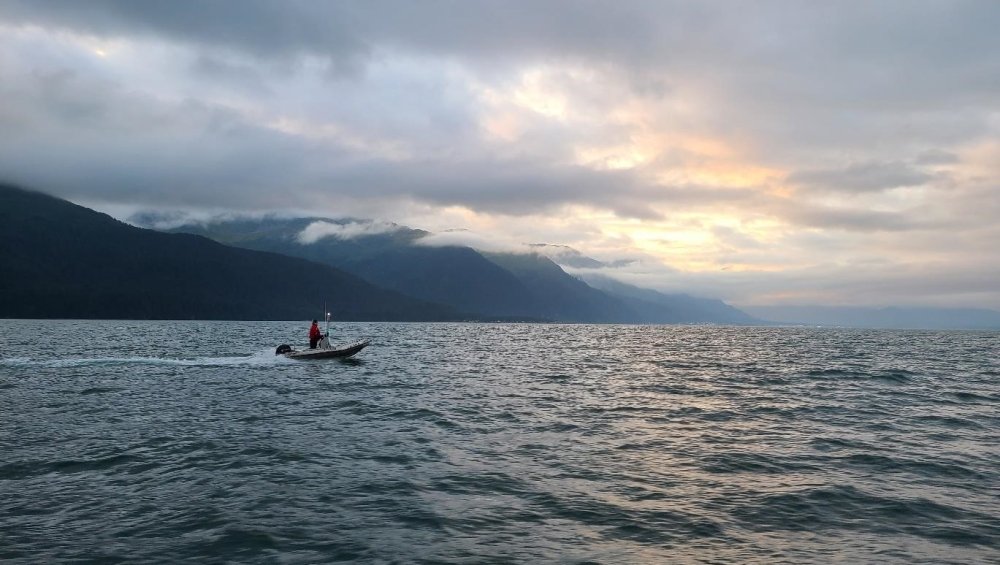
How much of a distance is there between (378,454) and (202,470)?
5.82 m

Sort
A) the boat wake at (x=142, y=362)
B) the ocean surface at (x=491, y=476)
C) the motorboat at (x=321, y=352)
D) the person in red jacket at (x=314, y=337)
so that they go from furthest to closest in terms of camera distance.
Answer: the person in red jacket at (x=314, y=337), the motorboat at (x=321, y=352), the boat wake at (x=142, y=362), the ocean surface at (x=491, y=476)

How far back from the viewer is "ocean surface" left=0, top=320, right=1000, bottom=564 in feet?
46.6

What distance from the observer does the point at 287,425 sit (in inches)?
1129

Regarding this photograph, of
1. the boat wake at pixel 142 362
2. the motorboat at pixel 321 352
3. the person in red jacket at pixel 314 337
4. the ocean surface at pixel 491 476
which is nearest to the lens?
the ocean surface at pixel 491 476

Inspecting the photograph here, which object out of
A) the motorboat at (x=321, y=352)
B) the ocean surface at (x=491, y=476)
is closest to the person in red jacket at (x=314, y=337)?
the motorboat at (x=321, y=352)

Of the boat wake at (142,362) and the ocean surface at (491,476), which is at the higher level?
the ocean surface at (491,476)

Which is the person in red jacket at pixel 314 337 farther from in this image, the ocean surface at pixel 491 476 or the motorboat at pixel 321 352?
the ocean surface at pixel 491 476

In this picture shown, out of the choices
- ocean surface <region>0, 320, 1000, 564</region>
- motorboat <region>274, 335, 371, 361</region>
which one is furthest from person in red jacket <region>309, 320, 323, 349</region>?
ocean surface <region>0, 320, 1000, 564</region>

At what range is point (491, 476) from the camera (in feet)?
65.5

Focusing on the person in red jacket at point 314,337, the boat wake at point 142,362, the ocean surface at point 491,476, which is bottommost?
the boat wake at point 142,362

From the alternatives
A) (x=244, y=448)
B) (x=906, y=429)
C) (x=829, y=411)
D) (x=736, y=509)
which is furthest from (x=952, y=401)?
(x=244, y=448)

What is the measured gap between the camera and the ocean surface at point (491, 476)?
46.6 feet

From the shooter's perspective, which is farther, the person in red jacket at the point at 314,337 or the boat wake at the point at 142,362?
the person in red jacket at the point at 314,337

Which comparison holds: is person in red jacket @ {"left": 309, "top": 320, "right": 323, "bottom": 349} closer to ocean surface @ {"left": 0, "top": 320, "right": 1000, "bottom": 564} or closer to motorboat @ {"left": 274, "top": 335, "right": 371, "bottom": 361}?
motorboat @ {"left": 274, "top": 335, "right": 371, "bottom": 361}
